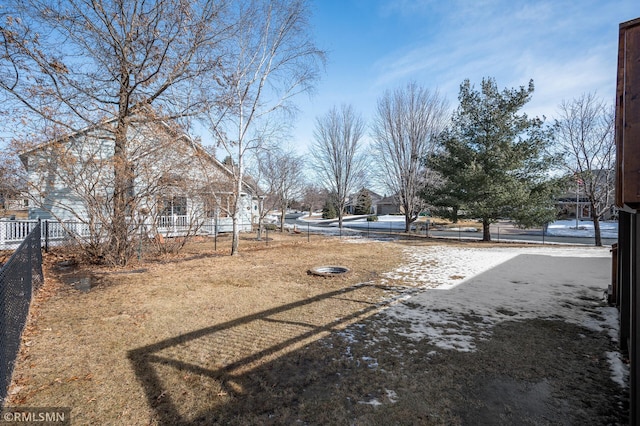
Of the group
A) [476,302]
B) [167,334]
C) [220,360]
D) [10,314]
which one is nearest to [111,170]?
[10,314]

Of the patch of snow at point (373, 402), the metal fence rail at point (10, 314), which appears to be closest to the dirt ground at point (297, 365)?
the patch of snow at point (373, 402)

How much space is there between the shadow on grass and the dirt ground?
16 mm

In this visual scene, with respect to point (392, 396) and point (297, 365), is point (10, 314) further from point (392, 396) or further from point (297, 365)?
point (392, 396)

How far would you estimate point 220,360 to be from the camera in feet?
11.0

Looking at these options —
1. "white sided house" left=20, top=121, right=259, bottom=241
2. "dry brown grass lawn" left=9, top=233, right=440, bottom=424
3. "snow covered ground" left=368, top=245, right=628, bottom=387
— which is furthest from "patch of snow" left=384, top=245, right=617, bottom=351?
"white sided house" left=20, top=121, right=259, bottom=241

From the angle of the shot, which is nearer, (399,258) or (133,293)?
(133,293)

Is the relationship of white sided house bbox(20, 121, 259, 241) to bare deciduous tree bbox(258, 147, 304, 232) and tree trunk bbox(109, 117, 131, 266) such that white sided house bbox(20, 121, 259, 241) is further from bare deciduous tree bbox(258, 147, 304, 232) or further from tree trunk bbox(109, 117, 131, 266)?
bare deciduous tree bbox(258, 147, 304, 232)

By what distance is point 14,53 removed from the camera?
7379mm

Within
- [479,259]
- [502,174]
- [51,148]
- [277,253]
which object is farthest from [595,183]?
[51,148]

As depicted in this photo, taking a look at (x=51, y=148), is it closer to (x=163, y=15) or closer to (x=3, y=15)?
(x=3, y=15)

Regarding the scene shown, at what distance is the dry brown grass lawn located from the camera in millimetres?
2678

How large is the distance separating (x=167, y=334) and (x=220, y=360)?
3.95 ft

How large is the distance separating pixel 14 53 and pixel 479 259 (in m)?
15.1

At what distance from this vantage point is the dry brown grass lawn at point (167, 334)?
2.68 m
